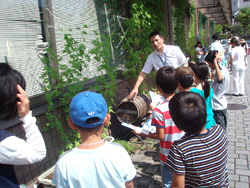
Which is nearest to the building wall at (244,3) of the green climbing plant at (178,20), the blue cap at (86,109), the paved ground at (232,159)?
the green climbing plant at (178,20)

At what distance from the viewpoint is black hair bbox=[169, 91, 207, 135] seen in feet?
5.20

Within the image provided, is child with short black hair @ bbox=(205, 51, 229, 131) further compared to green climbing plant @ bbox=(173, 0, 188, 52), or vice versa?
green climbing plant @ bbox=(173, 0, 188, 52)

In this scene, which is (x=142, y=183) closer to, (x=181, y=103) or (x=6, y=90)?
(x=181, y=103)

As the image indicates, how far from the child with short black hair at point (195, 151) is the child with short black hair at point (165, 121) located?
618mm

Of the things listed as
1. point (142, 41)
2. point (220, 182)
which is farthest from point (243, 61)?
point (220, 182)

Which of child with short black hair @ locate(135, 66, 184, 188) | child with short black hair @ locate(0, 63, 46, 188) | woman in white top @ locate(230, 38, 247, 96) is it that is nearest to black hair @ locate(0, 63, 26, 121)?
child with short black hair @ locate(0, 63, 46, 188)

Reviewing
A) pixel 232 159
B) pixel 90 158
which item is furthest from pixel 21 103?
pixel 232 159

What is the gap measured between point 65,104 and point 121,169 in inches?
85.8

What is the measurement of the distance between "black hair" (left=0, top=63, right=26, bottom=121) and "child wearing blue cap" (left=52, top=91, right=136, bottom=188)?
16.9 inches

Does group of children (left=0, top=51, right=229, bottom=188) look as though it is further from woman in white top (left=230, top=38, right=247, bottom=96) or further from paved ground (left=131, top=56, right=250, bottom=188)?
woman in white top (left=230, top=38, right=247, bottom=96)

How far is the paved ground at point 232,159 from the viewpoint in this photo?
3.36m

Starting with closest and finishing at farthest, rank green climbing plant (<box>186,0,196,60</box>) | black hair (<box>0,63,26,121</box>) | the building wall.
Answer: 1. black hair (<box>0,63,26,121</box>)
2. green climbing plant (<box>186,0,196,60</box>)
3. the building wall

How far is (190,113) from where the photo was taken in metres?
1.59

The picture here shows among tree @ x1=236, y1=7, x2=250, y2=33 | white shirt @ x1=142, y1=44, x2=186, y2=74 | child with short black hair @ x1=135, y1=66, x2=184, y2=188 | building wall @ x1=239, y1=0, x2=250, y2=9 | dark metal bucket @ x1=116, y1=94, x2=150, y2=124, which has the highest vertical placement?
building wall @ x1=239, y1=0, x2=250, y2=9
